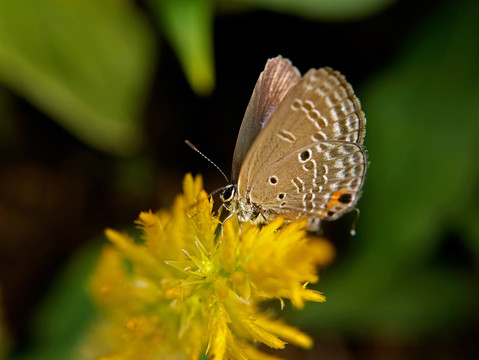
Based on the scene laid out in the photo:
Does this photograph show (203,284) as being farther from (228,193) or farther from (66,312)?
(66,312)

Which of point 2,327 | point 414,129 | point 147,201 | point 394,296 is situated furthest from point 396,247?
point 2,327

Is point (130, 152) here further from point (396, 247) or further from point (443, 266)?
point (443, 266)

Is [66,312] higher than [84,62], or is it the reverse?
[84,62]

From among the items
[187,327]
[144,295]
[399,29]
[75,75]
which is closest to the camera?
[187,327]

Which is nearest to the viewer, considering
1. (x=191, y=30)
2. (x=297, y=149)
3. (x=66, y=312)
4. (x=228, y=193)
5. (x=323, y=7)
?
(x=297, y=149)

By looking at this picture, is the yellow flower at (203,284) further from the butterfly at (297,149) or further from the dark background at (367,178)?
the dark background at (367,178)

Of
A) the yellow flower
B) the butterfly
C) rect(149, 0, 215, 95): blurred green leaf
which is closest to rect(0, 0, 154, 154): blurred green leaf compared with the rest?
rect(149, 0, 215, 95): blurred green leaf

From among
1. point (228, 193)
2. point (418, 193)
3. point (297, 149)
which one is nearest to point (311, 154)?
point (297, 149)
